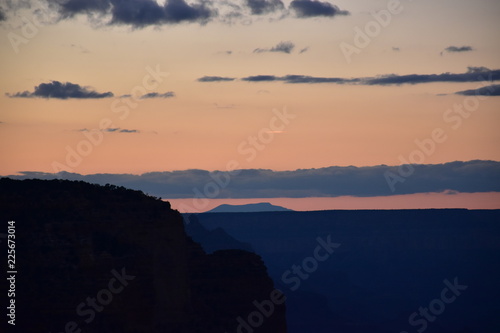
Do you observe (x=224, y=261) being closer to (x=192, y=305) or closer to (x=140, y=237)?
(x=192, y=305)

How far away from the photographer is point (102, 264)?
190 feet

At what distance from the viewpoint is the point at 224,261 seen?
2790 inches

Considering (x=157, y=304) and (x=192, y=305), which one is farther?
(x=192, y=305)

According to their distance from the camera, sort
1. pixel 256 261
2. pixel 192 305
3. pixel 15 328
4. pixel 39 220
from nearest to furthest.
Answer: pixel 15 328
pixel 39 220
pixel 192 305
pixel 256 261

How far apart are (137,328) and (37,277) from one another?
6.28 meters

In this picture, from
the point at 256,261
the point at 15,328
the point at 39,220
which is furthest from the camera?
the point at 256,261

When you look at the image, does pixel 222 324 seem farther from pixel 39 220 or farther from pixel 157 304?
pixel 39 220

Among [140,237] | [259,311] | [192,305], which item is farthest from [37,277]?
[259,311]

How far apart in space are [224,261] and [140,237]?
10523 millimetres

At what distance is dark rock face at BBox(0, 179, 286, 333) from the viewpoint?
57.2 m

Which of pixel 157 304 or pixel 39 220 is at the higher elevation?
pixel 39 220

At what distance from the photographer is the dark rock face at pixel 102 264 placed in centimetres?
5725

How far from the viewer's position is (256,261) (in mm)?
72000

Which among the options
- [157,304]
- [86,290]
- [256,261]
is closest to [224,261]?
[256,261]
